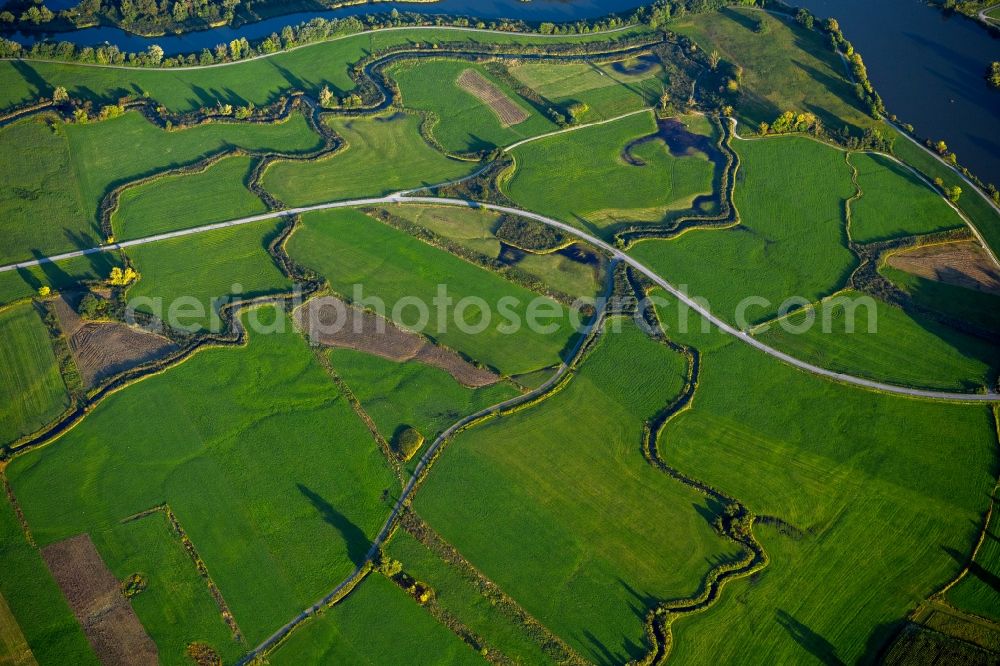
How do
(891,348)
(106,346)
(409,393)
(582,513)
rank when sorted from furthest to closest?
(891,348) < (106,346) < (409,393) < (582,513)

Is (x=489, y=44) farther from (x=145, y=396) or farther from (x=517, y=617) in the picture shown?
(x=517, y=617)

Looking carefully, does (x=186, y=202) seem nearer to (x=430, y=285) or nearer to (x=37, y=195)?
(x=37, y=195)

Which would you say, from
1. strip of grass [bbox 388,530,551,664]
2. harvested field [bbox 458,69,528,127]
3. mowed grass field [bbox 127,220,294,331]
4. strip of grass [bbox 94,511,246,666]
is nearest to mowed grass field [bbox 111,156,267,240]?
mowed grass field [bbox 127,220,294,331]

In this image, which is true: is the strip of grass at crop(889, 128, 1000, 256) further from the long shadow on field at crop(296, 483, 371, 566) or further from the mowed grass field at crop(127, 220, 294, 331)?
the mowed grass field at crop(127, 220, 294, 331)

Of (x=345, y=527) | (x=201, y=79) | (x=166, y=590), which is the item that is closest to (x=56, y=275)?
(x=201, y=79)

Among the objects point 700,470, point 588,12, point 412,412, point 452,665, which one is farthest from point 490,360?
point 588,12
